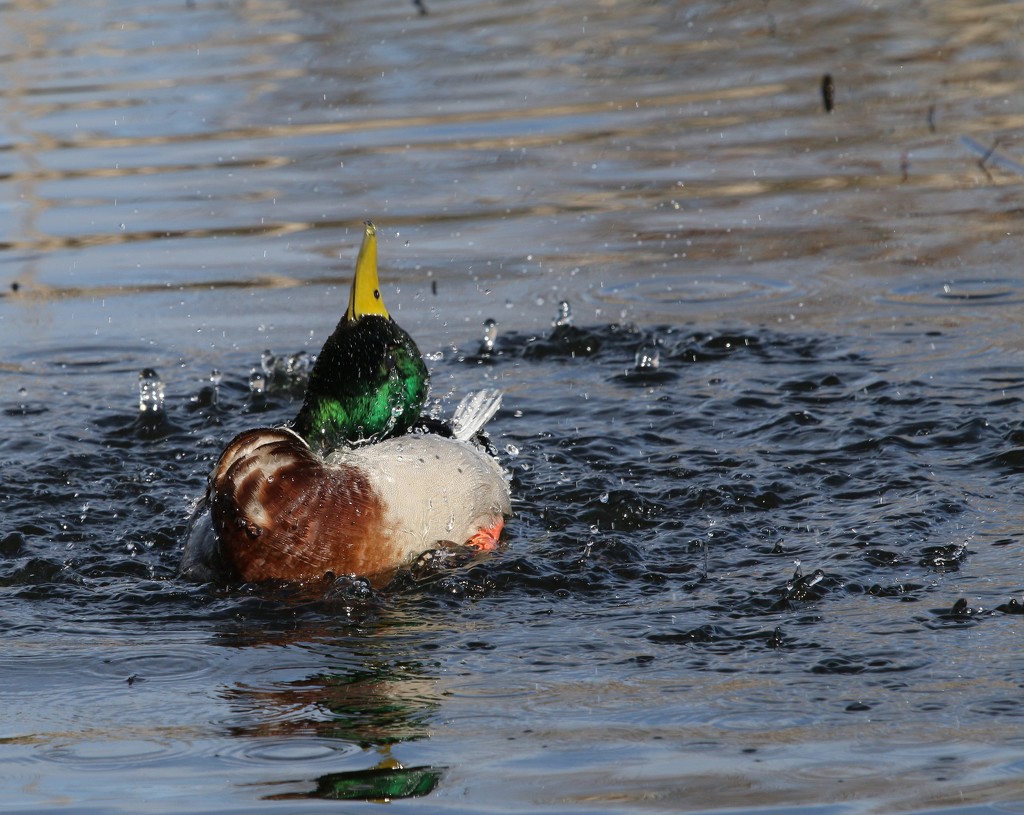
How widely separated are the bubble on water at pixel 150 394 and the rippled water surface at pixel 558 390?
0.06 metres

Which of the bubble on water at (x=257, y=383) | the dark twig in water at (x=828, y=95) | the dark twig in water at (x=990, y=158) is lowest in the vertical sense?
the bubble on water at (x=257, y=383)

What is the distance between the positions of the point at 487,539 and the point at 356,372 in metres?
0.61

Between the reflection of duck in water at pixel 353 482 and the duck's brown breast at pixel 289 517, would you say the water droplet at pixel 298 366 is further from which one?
the duck's brown breast at pixel 289 517

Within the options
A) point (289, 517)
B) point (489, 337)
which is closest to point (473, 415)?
point (289, 517)

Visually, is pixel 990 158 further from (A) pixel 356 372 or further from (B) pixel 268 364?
(A) pixel 356 372

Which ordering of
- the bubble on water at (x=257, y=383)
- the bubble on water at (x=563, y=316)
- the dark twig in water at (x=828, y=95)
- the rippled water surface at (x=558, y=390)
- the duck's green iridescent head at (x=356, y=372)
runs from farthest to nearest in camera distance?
1. the dark twig in water at (x=828, y=95)
2. the bubble on water at (x=563, y=316)
3. the bubble on water at (x=257, y=383)
4. the duck's green iridescent head at (x=356, y=372)
5. the rippled water surface at (x=558, y=390)

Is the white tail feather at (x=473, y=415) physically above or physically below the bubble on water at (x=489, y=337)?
below

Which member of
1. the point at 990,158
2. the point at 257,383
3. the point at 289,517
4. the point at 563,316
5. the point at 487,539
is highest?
the point at 990,158

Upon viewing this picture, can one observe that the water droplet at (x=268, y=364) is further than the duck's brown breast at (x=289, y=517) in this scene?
Yes

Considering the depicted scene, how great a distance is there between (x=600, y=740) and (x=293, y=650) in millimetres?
1033

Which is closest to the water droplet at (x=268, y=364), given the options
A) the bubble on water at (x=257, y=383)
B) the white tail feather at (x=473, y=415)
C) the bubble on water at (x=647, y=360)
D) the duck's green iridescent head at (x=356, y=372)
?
the bubble on water at (x=257, y=383)

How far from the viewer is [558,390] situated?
255 inches

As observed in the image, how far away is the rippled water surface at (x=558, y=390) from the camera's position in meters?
3.45

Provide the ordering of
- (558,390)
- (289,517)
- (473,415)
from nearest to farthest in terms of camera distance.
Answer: (289,517)
(473,415)
(558,390)
